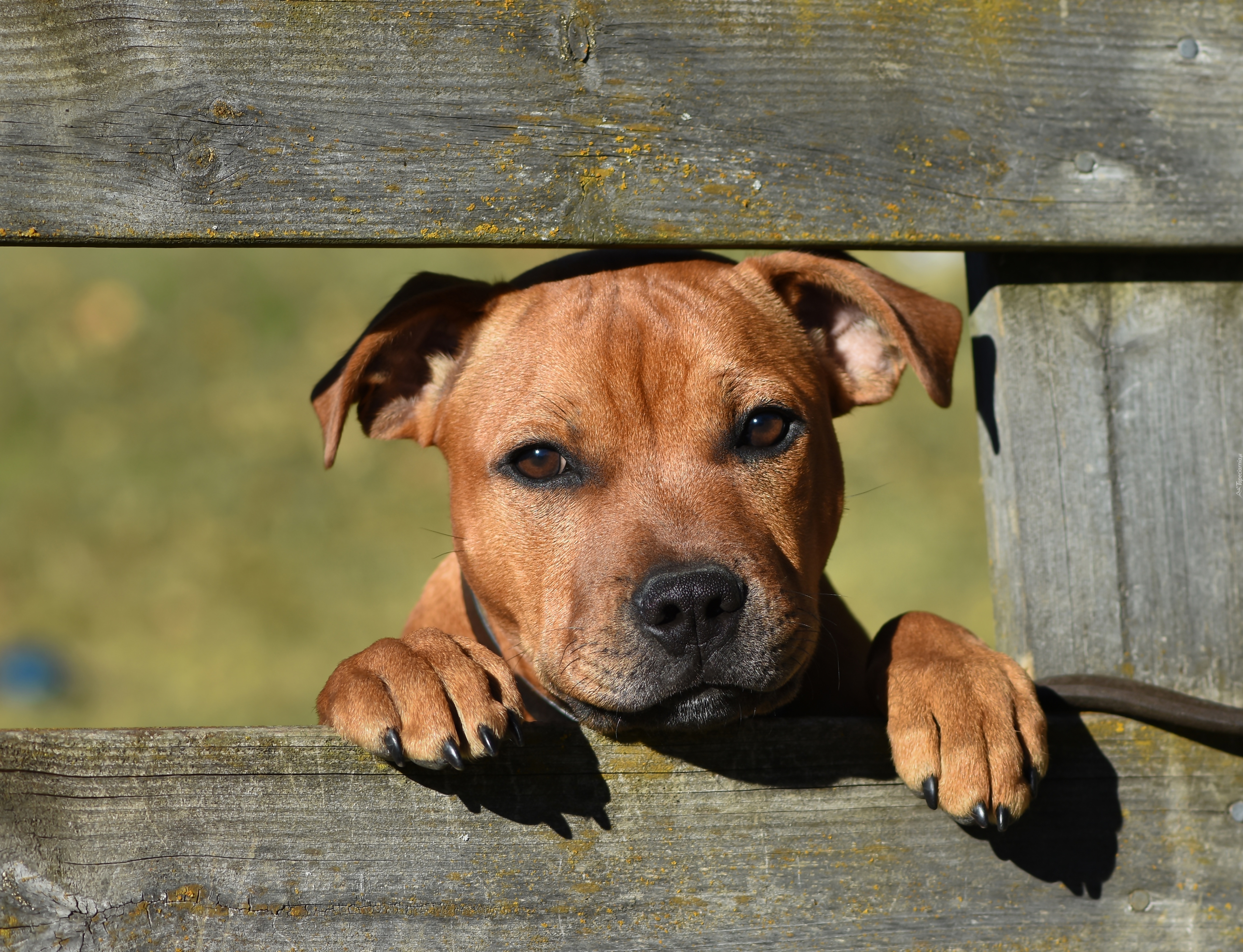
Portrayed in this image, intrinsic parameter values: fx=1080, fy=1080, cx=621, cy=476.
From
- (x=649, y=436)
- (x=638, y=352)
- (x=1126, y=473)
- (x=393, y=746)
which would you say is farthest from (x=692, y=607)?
(x=1126, y=473)

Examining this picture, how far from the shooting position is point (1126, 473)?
257 centimetres

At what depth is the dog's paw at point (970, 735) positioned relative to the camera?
2.16 metres

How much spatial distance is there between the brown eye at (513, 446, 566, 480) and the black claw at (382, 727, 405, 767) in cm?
98

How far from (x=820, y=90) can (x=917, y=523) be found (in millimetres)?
8919

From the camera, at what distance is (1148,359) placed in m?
2.58

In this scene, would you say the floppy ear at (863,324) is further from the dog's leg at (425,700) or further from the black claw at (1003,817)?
the dog's leg at (425,700)

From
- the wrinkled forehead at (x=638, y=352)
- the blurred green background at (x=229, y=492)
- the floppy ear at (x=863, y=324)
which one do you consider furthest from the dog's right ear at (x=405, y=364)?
the blurred green background at (x=229, y=492)

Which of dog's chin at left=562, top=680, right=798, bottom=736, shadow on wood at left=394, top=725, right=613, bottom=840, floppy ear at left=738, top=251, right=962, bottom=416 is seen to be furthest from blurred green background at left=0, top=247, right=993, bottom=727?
shadow on wood at left=394, top=725, right=613, bottom=840

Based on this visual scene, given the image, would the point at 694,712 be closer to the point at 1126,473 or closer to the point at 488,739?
the point at 488,739

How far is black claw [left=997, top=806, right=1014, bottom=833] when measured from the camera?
7.08 ft

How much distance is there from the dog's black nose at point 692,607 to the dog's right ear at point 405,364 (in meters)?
1.02

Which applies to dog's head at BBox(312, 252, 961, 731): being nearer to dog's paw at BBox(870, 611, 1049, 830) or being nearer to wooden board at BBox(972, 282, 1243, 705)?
dog's paw at BBox(870, 611, 1049, 830)

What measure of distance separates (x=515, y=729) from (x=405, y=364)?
1.56m

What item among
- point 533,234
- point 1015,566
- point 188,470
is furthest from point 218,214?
point 188,470
